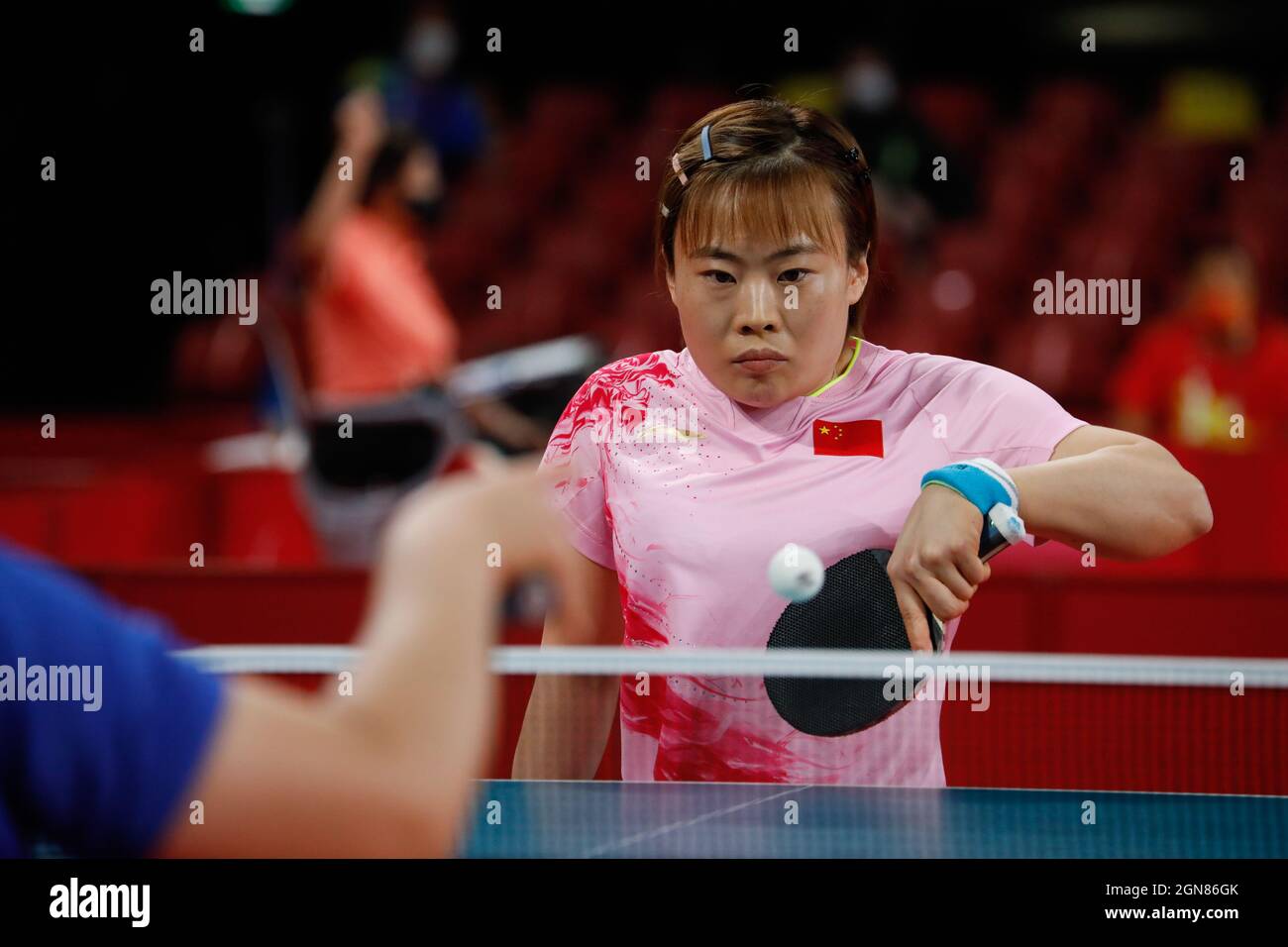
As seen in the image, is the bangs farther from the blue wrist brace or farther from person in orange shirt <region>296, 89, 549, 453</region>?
person in orange shirt <region>296, 89, 549, 453</region>

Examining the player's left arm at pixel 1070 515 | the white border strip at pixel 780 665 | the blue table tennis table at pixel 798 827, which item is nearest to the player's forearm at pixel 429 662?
the white border strip at pixel 780 665

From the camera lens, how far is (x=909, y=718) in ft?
5.70

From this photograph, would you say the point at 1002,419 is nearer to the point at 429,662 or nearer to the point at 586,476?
the point at 586,476

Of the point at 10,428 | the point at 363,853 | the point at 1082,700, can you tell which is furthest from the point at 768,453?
the point at 10,428

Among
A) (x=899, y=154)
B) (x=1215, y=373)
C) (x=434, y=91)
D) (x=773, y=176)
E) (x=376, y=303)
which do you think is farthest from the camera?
(x=434, y=91)

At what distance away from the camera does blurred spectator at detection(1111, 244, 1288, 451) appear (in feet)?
17.8

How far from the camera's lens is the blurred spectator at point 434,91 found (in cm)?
696

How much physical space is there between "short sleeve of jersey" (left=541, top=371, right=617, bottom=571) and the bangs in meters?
0.23

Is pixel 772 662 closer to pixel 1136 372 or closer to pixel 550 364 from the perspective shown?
pixel 550 364

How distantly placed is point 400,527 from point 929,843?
3.32 feet

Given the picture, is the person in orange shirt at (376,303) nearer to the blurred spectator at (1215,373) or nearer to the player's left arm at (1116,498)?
the blurred spectator at (1215,373)

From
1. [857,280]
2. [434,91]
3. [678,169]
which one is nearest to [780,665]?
[857,280]

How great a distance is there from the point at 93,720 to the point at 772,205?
969mm

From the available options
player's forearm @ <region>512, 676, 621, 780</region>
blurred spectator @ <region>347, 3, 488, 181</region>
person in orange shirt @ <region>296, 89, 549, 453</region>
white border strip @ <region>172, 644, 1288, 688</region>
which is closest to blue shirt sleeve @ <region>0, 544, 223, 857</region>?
white border strip @ <region>172, 644, 1288, 688</region>
